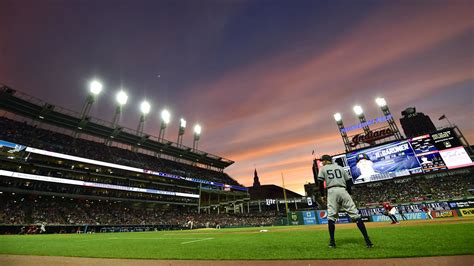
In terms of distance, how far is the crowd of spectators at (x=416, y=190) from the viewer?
33.4 meters

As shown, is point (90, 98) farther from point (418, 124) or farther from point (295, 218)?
point (418, 124)

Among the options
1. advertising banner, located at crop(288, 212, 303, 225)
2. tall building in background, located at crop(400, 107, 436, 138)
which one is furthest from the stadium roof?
tall building in background, located at crop(400, 107, 436, 138)

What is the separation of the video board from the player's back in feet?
103

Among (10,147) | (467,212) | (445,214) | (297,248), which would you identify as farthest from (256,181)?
(297,248)

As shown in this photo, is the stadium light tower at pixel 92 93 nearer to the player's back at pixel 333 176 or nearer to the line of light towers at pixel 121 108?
the line of light towers at pixel 121 108

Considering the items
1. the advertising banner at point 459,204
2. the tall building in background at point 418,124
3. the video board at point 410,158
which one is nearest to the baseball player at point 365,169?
the video board at point 410,158

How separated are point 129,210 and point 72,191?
11543mm

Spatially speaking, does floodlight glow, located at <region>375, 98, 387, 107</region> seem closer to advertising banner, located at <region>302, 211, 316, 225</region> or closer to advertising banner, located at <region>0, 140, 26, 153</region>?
advertising banner, located at <region>302, 211, 316, 225</region>

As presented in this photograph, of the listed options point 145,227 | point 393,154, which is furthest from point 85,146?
point 393,154

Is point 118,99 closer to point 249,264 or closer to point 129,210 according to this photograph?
point 129,210

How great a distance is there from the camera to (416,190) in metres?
38.4

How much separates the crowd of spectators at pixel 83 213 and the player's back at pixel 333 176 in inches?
1485

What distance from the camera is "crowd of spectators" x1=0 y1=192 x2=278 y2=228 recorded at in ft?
97.5

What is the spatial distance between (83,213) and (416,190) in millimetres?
58142
